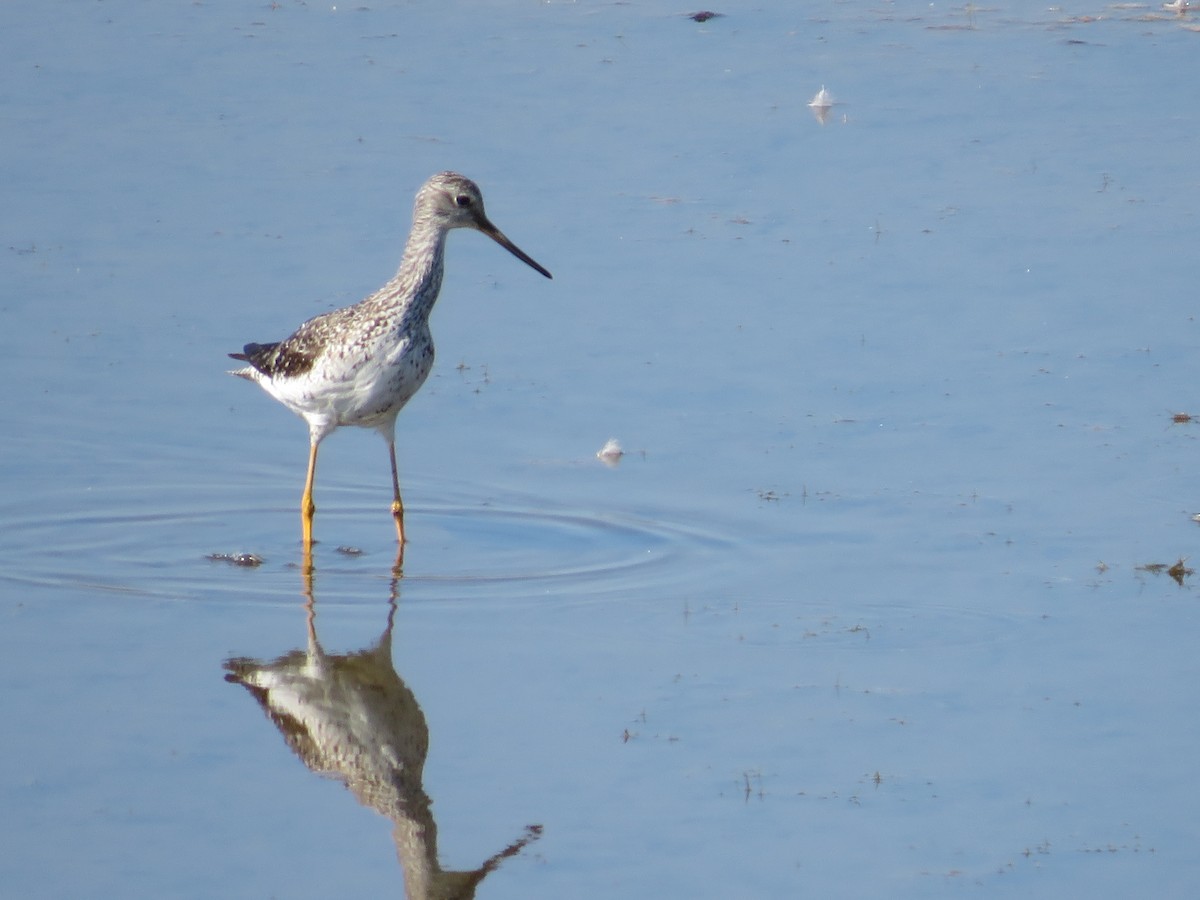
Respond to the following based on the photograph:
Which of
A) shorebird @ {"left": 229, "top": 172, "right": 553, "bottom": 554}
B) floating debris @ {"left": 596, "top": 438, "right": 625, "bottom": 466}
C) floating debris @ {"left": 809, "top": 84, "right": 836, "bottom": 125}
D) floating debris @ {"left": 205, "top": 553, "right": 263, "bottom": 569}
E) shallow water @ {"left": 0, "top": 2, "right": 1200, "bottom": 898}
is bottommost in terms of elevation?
floating debris @ {"left": 205, "top": 553, "right": 263, "bottom": 569}

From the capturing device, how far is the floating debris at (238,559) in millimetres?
9680

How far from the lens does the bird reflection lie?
21.5ft

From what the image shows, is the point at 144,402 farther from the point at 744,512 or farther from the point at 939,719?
the point at 939,719

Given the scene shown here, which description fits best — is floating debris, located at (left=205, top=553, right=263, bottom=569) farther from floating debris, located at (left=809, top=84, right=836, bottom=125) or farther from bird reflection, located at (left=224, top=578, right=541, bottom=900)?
floating debris, located at (left=809, top=84, right=836, bottom=125)

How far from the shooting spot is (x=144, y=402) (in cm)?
1162

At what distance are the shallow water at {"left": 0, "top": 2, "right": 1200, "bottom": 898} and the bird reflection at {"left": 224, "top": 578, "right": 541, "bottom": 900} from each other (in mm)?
48

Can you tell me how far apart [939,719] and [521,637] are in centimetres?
190

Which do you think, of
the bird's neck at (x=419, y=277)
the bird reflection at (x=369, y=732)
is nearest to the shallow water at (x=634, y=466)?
the bird reflection at (x=369, y=732)

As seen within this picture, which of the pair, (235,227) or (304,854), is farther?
(235,227)

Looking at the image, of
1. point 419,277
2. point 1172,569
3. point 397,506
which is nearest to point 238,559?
point 397,506

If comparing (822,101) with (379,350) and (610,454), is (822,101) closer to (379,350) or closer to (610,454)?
(610,454)

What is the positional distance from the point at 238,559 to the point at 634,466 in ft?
7.54

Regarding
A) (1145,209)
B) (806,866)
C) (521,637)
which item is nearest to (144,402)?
(521,637)

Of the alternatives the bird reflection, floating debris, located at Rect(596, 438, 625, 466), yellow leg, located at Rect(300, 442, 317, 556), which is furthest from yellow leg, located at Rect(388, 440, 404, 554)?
floating debris, located at Rect(596, 438, 625, 466)
